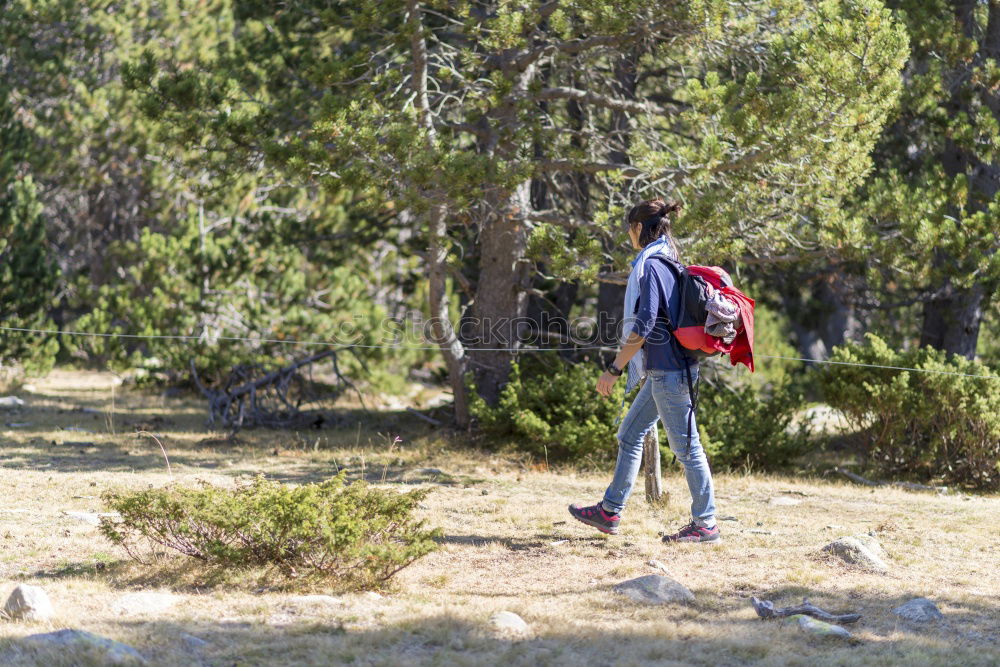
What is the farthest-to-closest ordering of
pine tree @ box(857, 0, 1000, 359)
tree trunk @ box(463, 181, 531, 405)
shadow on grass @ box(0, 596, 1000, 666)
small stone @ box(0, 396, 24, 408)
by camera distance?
small stone @ box(0, 396, 24, 408)
tree trunk @ box(463, 181, 531, 405)
pine tree @ box(857, 0, 1000, 359)
shadow on grass @ box(0, 596, 1000, 666)

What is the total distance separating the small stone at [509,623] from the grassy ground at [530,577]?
65mm

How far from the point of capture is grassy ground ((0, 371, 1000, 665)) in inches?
157

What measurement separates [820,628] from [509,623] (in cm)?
131

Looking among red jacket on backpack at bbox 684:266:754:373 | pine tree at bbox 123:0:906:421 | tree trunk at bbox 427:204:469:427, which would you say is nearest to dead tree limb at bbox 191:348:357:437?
tree trunk at bbox 427:204:469:427

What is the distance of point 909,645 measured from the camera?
4.12 meters

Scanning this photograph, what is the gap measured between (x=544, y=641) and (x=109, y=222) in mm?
15350

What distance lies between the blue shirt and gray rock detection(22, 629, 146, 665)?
290 cm

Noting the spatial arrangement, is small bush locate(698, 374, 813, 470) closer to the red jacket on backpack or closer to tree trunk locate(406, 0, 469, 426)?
tree trunk locate(406, 0, 469, 426)

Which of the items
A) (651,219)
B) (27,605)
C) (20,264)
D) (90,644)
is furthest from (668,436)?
(20,264)

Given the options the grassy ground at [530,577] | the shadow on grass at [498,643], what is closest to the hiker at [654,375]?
the grassy ground at [530,577]

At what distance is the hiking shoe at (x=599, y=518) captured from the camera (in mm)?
5730

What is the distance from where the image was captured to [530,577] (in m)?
5.16

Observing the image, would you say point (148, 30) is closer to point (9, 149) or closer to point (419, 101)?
point (9, 149)

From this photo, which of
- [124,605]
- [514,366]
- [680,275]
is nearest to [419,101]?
[514,366]
